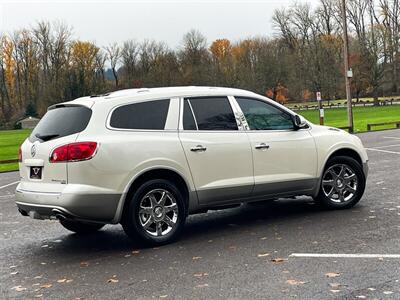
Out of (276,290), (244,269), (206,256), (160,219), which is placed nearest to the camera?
(276,290)

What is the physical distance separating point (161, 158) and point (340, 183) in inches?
118

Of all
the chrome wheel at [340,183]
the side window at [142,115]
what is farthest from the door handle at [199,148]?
the chrome wheel at [340,183]

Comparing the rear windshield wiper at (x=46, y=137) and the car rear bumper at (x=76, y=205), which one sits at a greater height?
the rear windshield wiper at (x=46, y=137)

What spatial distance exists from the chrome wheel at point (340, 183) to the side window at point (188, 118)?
2.25 m

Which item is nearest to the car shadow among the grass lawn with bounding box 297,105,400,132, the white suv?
the white suv

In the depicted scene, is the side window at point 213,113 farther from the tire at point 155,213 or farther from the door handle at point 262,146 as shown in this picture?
the tire at point 155,213

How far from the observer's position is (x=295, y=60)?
233 ft

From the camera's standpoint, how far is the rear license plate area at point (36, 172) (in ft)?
19.6

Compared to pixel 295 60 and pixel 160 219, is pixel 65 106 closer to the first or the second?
pixel 160 219

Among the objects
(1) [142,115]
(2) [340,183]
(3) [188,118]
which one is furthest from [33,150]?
(2) [340,183]

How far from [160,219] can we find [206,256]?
834mm

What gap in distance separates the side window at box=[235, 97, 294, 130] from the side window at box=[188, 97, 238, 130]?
0.22 meters

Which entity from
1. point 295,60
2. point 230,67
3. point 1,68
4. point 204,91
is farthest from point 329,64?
point 204,91

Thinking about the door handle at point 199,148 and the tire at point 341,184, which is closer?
the door handle at point 199,148
